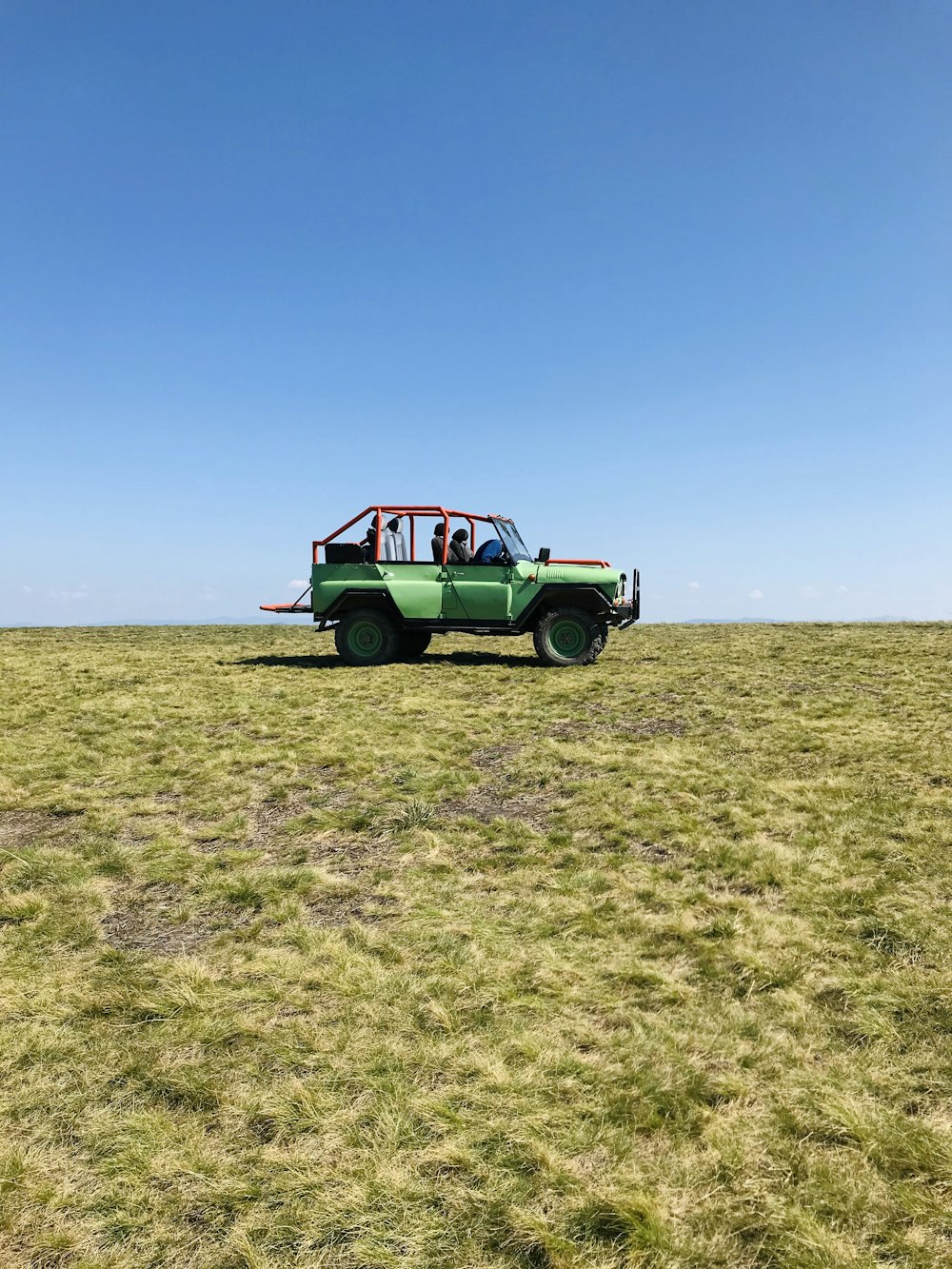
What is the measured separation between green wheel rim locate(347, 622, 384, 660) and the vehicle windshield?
107 inches

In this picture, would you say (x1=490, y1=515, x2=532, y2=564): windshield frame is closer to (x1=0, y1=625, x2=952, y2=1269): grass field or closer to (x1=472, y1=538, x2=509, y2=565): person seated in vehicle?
(x1=472, y1=538, x2=509, y2=565): person seated in vehicle

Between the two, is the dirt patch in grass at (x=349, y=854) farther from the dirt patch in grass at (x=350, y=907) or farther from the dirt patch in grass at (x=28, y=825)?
→ the dirt patch in grass at (x=28, y=825)

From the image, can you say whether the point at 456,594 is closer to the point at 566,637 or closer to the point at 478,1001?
the point at 566,637

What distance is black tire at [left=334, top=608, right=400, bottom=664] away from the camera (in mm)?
12688

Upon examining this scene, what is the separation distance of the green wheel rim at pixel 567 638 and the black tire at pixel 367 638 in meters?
2.78

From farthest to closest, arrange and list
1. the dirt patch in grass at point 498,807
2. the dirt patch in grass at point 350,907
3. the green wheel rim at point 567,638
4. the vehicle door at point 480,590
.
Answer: the green wheel rim at point 567,638
the vehicle door at point 480,590
the dirt patch in grass at point 498,807
the dirt patch in grass at point 350,907

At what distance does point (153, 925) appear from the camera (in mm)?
4203

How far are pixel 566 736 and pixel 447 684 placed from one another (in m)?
3.34

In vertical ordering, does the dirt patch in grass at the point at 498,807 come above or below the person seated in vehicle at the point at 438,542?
below

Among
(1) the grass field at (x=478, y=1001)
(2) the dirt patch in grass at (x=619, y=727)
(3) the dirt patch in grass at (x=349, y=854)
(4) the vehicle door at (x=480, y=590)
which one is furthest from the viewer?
(4) the vehicle door at (x=480, y=590)

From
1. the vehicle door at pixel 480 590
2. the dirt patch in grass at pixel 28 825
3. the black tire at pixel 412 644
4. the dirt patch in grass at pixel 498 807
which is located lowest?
the dirt patch in grass at pixel 28 825

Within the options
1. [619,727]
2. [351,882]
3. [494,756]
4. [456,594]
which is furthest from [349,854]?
[456,594]

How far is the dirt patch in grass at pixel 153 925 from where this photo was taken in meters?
3.97

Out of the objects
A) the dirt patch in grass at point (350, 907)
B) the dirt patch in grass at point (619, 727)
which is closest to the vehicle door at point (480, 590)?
the dirt patch in grass at point (619, 727)
